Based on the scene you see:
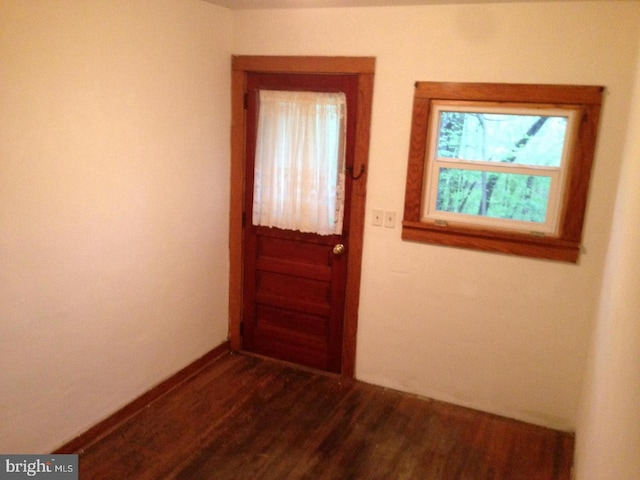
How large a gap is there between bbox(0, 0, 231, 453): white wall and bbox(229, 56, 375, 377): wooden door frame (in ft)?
0.30

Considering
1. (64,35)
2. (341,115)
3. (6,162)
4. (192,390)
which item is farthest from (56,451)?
(341,115)

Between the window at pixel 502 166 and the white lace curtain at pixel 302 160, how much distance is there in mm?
486

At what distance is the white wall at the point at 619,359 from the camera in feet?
4.26

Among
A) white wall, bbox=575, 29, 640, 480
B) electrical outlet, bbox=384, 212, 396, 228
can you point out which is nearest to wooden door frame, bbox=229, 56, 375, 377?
electrical outlet, bbox=384, 212, 396, 228

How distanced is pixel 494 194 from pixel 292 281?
145 cm

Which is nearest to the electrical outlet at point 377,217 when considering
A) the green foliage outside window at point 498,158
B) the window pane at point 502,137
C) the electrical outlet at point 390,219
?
the electrical outlet at point 390,219

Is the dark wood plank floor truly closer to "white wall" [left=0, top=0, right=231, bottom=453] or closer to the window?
"white wall" [left=0, top=0, right=231, bottom=453]

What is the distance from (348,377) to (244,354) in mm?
819

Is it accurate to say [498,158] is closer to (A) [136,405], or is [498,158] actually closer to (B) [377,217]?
(B) [377,217]

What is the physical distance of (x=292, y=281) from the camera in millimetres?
3420

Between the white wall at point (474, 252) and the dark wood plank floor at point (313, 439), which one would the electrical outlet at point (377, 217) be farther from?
the dark wood plank floor at point (313, 439)

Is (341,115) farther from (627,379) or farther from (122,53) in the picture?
(627,379)

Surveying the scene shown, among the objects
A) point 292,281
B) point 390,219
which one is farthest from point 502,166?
point 292,281

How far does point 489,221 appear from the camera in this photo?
281cm
